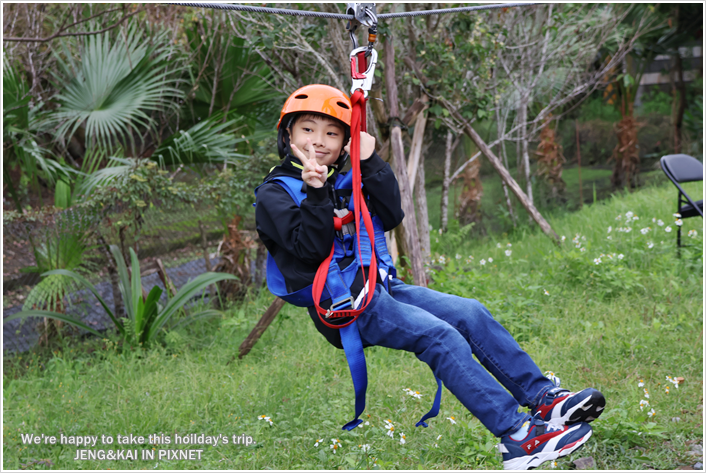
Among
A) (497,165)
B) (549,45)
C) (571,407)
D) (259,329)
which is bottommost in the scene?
(259,329)

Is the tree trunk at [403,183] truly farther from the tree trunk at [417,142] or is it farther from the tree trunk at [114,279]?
the tree trunk at [114,279]

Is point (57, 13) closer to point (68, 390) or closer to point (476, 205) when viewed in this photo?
point (68, 390)

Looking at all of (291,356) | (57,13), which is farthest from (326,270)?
(57,13)

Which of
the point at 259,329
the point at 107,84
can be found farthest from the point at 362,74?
the point at 107,84

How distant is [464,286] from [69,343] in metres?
4.05

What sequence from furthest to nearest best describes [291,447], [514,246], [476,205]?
[476,205]
[514,246]
[291,447]

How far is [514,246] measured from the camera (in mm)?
7348

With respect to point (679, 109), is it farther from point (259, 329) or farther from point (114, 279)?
point (114, 279)

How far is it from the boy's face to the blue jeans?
0.64 m

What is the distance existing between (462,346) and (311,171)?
937 millimetres

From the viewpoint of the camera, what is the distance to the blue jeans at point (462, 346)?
2297mm

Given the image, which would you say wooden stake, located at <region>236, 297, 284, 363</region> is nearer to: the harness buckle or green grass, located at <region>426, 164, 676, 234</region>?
the harness buckle

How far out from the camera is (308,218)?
2.31 metres

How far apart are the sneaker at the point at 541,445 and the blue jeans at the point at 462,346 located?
61 millimetres
